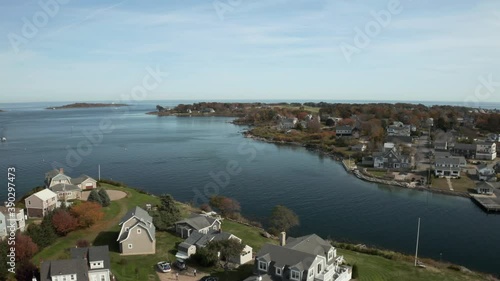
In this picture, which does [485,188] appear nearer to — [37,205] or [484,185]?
[484,185]

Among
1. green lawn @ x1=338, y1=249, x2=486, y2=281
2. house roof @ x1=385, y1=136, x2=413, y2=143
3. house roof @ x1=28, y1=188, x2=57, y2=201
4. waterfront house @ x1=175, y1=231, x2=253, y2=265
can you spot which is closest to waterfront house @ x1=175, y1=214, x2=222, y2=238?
waterfront house @ x1=175, y1=231, x2=253, y2=265

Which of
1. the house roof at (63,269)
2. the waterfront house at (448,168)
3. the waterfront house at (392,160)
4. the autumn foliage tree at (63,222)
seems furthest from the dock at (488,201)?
the autumn foliage tree at (63,222)

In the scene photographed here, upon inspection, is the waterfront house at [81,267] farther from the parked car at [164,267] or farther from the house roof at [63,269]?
the parked car at [164,267]

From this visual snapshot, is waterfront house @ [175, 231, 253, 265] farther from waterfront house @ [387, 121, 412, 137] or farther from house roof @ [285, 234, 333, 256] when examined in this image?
waterfront house @ [387, 121, 412, 137]

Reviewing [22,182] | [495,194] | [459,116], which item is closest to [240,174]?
[22,182]

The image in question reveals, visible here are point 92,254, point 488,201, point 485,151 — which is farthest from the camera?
point 485,151

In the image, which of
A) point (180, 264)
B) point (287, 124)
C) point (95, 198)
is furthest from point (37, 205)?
point (287, 124)

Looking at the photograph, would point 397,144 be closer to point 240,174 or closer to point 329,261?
point 240,174

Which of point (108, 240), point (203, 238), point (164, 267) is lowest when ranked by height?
point (108, 240)
